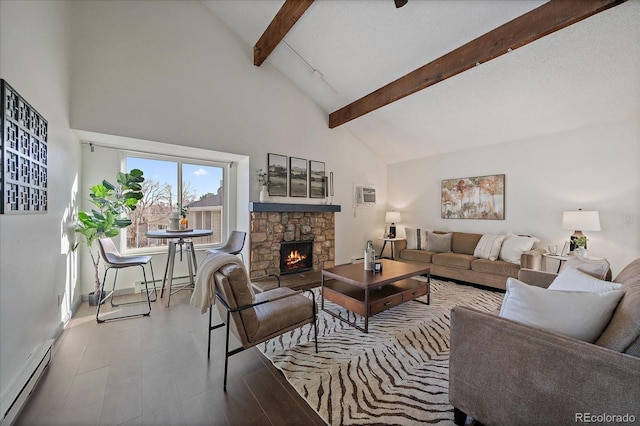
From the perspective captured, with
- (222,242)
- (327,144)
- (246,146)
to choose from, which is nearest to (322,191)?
(327,144)

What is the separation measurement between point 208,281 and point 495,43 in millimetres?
3881

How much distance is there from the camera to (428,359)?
2.10m

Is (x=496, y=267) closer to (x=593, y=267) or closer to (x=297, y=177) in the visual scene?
(x=593, y=267)

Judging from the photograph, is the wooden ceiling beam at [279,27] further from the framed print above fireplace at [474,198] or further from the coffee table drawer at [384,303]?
the framed print above fireplace at [474,198]

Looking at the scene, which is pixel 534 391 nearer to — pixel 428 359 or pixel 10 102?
pixel 428 359

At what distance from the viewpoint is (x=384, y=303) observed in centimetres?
274

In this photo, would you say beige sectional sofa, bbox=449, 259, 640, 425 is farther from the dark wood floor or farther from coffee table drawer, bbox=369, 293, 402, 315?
coffee table drawer, bbox=369, 293, 402, 315

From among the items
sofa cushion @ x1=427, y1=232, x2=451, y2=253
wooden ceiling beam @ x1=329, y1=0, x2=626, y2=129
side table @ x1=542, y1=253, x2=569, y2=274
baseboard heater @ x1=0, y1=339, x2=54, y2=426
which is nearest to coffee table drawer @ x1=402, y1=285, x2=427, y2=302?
sofa cushion @ x1=427, y1=232, x2=451, y2=253

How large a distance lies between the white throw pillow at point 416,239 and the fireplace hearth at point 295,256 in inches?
83.2

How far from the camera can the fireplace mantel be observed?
419 cm

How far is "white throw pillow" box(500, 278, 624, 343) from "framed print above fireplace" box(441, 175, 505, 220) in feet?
12.3

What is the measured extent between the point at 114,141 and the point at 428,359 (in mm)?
4455

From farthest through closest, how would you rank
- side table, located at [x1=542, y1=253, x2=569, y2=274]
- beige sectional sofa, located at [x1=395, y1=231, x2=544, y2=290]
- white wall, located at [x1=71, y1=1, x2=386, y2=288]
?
beige sectional sofa, located at [x1=395, y1=231, x2=544, y2=290], side table, located at [x1=542, y1=253, x2=569, y2=274], white wall, located at [x1=71, y1=1, x2=386, y2=288]

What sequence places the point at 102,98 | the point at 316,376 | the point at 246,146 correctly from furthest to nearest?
the point at 246,146 < the point at 102,98 < the point at 316,376
